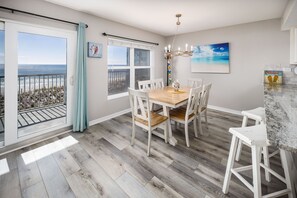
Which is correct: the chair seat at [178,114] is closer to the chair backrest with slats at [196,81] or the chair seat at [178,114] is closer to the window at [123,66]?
the chair backrest with slats at [196,81]

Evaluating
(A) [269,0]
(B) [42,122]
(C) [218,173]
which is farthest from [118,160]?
(A) [269,0]

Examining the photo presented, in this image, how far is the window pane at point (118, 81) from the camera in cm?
390

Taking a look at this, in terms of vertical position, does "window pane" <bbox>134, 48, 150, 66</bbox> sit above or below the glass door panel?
above

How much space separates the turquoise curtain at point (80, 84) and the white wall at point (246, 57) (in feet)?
10.6

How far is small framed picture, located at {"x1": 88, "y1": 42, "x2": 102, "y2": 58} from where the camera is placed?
9.48 feet

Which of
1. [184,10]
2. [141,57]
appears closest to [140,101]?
[184,10]

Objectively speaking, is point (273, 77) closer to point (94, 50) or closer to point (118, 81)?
point (118, 81)

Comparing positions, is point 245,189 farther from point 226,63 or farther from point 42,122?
point 42,122

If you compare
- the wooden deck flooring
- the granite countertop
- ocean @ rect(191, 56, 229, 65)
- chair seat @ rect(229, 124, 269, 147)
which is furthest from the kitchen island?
the wooden deck flooring

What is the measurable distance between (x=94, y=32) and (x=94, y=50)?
39cm

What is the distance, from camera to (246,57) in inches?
138

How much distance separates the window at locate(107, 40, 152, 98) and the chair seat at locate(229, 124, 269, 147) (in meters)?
3.05

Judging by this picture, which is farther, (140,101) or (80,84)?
(80,84)

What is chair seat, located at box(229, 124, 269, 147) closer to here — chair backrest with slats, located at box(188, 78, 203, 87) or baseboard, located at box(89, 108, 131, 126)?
chair backrest with slats, located at box(188, 78, 203, 87)
